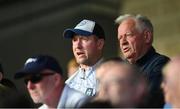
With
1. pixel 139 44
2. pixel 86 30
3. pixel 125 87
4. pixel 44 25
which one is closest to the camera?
pixel 125 87

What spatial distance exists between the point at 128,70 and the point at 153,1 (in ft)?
26.3

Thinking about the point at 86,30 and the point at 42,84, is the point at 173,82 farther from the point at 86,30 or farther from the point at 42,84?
the point at 86,30

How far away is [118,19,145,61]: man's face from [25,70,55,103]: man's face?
1.26 m

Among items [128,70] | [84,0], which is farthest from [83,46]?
[84,0]

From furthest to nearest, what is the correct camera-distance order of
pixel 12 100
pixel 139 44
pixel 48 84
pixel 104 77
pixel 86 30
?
pixel 139 44 < pixel 86 30 < pixel 12 100 < pixel 48 84 < pixel 104 77

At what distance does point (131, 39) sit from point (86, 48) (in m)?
0.41

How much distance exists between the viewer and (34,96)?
545 cm

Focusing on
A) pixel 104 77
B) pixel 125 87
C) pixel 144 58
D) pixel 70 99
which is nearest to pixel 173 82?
pixel 125 87

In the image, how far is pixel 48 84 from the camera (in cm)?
534

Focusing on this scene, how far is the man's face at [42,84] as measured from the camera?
211 inches

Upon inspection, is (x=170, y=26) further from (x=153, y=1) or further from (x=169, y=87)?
(x=169, y=87)

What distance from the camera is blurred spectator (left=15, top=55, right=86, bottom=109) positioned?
5348 millimetres

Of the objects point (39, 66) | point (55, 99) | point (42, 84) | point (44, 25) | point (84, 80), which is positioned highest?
point (39, 66)

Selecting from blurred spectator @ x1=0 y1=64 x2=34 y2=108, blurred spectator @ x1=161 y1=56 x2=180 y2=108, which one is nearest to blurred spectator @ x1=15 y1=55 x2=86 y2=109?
blurred spectator @ x1=0 y1=64 x2=34 y2=108
